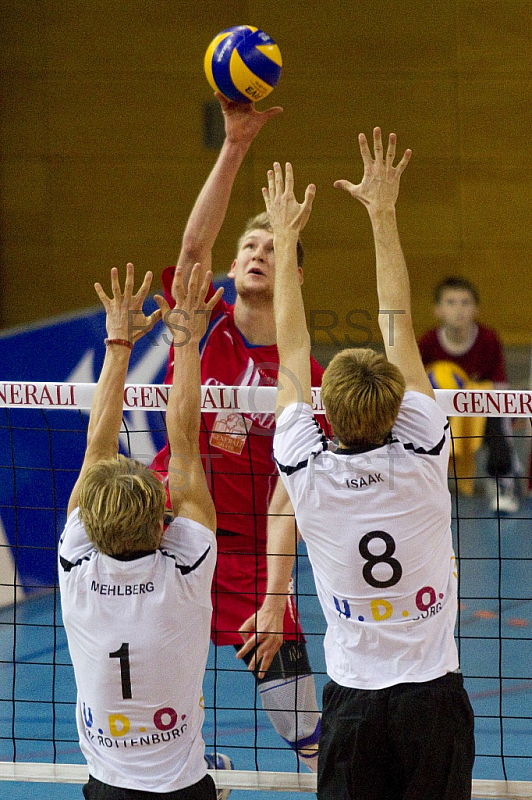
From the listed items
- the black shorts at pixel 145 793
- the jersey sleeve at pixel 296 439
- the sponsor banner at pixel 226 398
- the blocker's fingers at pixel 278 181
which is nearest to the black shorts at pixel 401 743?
the black shorts at pixel 145 793

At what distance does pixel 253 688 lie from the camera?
568cm

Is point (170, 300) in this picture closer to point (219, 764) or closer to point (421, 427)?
point (421, 427)

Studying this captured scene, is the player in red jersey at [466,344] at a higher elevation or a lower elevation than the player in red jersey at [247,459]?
higher

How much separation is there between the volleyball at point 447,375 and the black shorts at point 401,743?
6.93 m

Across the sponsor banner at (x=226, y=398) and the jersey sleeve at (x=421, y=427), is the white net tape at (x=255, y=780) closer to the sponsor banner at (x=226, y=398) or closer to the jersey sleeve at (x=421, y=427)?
the sponsor banner at (x=226, y=398)

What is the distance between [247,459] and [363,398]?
1693mm

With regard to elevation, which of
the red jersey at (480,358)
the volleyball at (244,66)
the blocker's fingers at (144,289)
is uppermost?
the volleyball at (244,66)

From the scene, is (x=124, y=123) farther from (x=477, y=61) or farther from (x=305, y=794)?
(x=305, y=794)

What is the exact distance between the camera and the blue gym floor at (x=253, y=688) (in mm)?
4543

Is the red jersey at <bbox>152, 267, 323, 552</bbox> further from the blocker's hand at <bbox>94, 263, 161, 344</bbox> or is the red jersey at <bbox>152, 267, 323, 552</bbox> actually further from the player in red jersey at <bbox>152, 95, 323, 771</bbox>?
the blocker's hand at <bbox>94, 263, 161, 344</bbox>

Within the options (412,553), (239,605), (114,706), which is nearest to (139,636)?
(114,706)

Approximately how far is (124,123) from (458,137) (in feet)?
15.3

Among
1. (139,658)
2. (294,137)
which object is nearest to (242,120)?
(139,658)

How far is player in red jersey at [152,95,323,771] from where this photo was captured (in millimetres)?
4016
